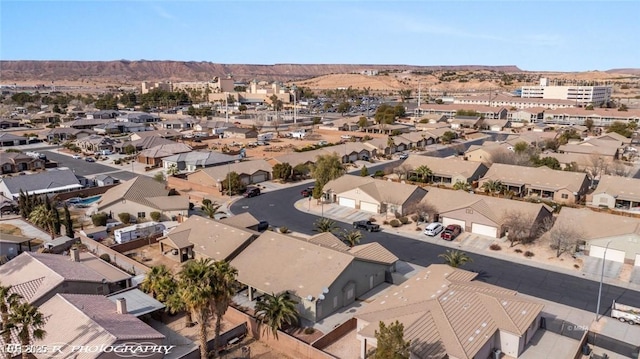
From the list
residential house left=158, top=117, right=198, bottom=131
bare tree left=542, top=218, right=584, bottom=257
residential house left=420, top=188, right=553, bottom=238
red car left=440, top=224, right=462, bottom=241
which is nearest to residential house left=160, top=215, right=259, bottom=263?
red car left=440, top=224, right=462, bottom=241

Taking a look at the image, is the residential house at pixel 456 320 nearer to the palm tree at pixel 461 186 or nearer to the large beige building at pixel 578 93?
the palm tree at pixel 461 186

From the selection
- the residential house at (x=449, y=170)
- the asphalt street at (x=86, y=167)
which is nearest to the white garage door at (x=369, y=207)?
the residential house at (x=449, y=170)

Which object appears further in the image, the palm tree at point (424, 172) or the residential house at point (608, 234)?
the palm tree at point (424, 172)

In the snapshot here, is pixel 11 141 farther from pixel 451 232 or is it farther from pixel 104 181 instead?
pixel 451 232

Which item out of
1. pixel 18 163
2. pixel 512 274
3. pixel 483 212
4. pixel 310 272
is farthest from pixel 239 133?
pixel 512 274

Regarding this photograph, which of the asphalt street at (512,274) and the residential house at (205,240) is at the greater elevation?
the residential house at (205,240)

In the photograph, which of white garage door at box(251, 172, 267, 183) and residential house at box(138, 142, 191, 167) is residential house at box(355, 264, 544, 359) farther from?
residential house at box(138, 142, 191, 167)

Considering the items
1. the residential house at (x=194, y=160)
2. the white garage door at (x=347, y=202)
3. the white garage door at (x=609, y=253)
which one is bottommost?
the white garage door at (x=609, y=253)
